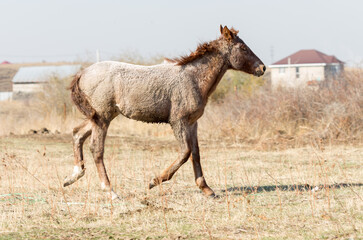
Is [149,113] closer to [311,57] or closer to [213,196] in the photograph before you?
[213,196]

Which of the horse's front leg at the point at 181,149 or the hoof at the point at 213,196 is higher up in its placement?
the horse's front leg at the point at 181,149

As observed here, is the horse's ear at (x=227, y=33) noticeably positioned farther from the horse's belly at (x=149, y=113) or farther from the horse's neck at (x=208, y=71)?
the horse's belly at (x=149, y=113)

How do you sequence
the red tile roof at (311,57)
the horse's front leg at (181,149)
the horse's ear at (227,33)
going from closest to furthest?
1. the horse's front leg at (181,149)
2. the horse's ear at (227,33)
3. the red tile roof at (311,57)

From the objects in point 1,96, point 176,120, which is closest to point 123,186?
point 176,120

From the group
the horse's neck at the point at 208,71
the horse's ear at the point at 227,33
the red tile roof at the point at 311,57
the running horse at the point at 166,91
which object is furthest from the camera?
the red tile roof at the point at 311,57

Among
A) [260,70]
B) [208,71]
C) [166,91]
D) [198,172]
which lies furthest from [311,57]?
[166,91]

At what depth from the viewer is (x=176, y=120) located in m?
8.41

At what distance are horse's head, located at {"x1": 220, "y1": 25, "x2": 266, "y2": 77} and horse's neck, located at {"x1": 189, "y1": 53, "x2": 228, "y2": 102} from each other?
0.57 ft

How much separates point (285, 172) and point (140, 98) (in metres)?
4.21

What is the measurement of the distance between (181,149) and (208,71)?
137cm

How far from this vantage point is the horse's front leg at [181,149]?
832 centimetres

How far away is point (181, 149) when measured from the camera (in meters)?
8.37

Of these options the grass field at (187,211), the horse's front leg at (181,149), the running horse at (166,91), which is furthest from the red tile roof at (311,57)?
the horse's front leg at (181,149)

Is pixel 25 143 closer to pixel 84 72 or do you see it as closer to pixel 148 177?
pixel 148 177
